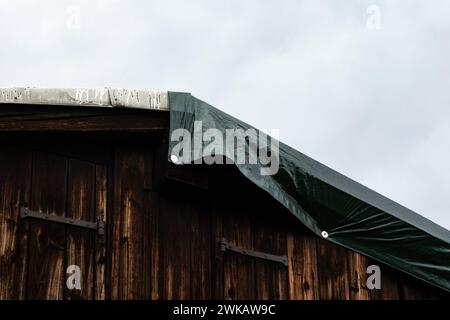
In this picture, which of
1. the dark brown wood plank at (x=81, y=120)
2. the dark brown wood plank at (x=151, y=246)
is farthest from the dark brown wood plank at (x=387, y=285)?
the dark brown wood plank at (x=81, y=120)

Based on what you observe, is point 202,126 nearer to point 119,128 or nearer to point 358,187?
point 119,128

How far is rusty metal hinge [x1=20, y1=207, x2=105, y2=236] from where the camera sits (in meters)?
6.70

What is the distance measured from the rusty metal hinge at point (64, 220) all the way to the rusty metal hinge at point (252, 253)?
983 mm

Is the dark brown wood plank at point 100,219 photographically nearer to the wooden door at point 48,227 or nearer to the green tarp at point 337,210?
the wooden door at point 48,227

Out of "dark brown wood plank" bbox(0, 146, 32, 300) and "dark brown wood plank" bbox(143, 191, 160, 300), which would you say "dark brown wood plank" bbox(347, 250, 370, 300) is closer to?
"dark brown wood plank" bbox(143, 191, 160, 300)

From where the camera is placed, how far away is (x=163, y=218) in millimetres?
7191

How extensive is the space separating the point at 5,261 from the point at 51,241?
367mm

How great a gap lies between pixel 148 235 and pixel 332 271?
5.61ft

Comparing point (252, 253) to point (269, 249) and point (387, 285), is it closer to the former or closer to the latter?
point (269, 249)

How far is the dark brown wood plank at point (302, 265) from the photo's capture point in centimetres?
759

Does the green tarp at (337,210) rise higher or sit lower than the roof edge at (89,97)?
lower

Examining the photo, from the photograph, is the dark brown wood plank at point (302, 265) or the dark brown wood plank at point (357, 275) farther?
the dark brown wood plank at point (357, 275)

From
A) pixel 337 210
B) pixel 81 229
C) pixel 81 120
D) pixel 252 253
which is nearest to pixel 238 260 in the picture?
pixel 252 253
